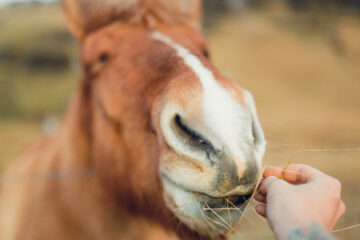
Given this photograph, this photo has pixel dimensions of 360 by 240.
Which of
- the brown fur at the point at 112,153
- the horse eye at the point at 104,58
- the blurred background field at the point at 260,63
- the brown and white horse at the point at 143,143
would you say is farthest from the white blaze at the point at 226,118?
the blurred background field at the point at 260,63

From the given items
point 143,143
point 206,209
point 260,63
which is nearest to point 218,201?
point 206,209

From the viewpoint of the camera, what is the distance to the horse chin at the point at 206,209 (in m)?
1.22

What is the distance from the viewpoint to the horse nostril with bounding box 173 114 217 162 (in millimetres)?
1162

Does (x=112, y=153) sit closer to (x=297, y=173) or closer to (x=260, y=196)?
(x=260, y=196)

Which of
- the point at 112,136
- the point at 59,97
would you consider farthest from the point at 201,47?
the point at 59,97

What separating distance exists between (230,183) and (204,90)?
36 cm

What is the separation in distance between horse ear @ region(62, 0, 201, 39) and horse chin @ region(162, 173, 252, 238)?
4.09 feet

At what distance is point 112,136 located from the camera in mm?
1904

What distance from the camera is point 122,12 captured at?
213 cm

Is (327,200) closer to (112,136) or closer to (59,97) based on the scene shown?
(112,136)

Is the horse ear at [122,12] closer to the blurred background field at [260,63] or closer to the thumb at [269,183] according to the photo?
the thumb at [269,183]

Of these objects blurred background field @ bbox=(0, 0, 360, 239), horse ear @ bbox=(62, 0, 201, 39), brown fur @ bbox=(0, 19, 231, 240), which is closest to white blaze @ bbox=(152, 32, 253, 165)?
brown fur @ bbox=(0, 19, 231, 240)

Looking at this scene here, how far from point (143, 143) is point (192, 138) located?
49 cm

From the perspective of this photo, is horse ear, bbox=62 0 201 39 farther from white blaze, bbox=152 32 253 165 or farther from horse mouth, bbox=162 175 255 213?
horse mouth, bbox=162 175 255 213
